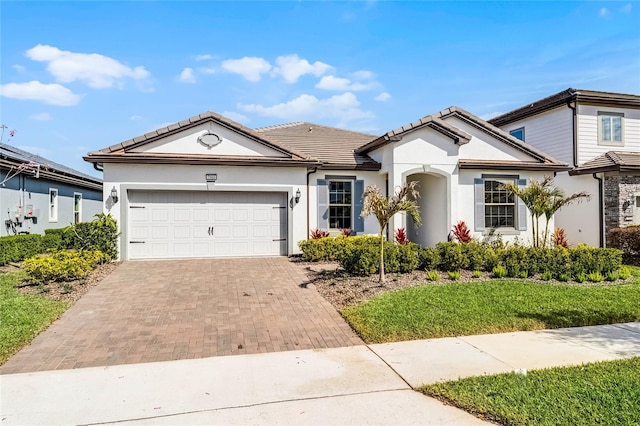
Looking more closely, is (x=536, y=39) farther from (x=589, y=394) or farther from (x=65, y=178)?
(x=65, y=178)

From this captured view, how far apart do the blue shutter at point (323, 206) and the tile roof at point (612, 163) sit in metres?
9.99

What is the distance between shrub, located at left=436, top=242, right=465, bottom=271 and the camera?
32.6ft

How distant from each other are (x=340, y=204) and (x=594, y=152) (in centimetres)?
1088

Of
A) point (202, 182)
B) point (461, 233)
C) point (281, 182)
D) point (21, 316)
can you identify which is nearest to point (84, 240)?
point (202, 182)

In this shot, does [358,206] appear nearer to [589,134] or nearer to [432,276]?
[432,276]

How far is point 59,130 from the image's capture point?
1532 cm

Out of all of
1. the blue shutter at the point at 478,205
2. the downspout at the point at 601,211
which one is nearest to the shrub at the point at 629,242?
the downspout at the point at 601,211

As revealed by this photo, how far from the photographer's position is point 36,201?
51.4ft

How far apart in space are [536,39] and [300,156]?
8.04 meters

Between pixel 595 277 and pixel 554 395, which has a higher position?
pixel 595 277

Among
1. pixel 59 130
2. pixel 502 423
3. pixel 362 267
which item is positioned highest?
pixel 59 130

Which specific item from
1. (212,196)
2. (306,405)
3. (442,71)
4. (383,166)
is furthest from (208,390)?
(442,71)

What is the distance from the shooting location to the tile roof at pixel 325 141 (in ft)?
46.3

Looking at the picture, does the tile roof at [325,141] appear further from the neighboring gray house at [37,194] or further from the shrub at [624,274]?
the neighboring gray house at [37,194]
